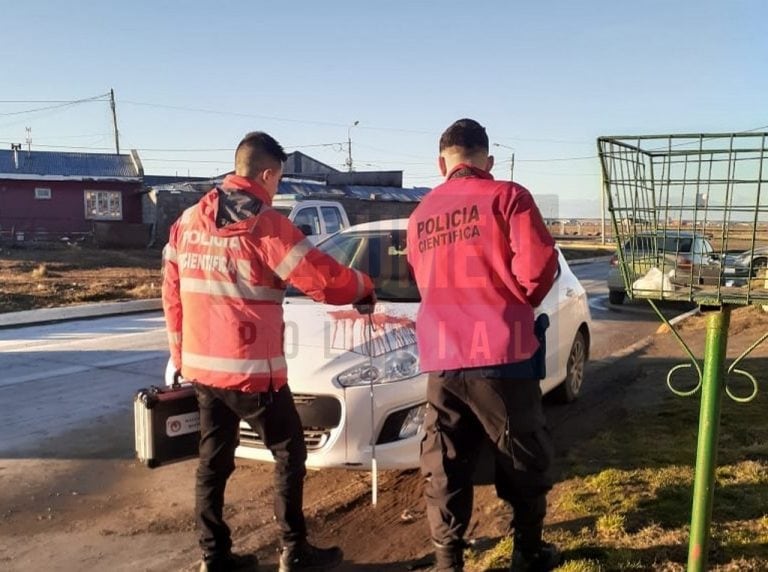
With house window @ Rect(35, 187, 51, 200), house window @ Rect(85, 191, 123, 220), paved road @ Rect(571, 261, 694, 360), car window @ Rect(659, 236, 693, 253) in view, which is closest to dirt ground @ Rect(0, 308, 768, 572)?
car window @ Rect(659, 236, 693, 253)

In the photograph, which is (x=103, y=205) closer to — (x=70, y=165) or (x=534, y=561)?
(x=70, y=165)

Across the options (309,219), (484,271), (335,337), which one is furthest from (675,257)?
(309,219)

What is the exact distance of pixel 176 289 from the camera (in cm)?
351

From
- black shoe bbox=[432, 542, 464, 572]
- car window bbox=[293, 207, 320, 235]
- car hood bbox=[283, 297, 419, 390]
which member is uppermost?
car window bbox=[293, 207, 320, 235]

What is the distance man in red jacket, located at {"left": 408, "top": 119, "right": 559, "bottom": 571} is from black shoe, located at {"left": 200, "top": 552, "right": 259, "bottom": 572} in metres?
1.02

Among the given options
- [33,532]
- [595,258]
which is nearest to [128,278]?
[33,532]

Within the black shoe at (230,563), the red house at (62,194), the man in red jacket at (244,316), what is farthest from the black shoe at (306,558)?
the red house at (62,194)

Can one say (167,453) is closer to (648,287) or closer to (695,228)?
(648,287)

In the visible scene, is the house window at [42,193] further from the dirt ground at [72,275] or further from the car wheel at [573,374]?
the car wheel at [573,374]

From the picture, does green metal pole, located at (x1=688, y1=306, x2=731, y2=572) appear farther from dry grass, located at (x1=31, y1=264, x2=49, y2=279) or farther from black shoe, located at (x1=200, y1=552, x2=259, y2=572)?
dry grass, located at (x1=31, y1=264, x2=49, y2=279)

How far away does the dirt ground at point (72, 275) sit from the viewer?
1504 centimetres

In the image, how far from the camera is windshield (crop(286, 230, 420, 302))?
5391 millimetres

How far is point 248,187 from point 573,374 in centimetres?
409

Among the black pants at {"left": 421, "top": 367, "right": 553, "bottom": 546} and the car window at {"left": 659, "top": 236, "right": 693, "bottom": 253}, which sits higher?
the car window at {"left": 659, "top": 236, "right": 693, "bottom": 253}
